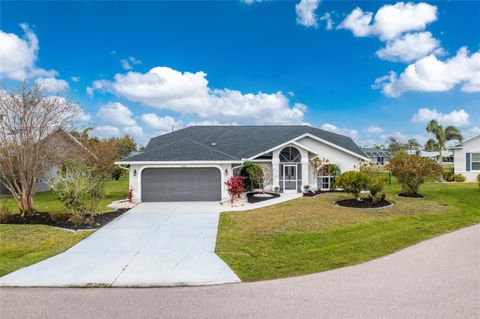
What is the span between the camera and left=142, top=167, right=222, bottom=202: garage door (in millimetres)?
17562

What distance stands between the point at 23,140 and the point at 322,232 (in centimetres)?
1268

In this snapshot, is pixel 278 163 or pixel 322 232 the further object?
pixel 278 163

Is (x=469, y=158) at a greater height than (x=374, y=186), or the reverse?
(x=469, y=158)

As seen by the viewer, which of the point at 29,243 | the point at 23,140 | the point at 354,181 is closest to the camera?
the point at 29,243

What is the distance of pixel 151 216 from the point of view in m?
13.3

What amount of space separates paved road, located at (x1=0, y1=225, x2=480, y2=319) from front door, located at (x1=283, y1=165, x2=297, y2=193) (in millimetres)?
14278

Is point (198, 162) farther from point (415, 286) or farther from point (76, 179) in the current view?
point (415, 286)

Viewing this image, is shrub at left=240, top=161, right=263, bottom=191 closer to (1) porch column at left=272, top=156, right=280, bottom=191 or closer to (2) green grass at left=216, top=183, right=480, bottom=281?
(1) porch column at left=272, top=156, right=280, bottom=191

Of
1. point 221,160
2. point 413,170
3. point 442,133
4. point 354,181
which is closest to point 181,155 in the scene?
point 221,160

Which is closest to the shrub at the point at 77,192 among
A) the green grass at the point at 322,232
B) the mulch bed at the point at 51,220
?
the mulch bed at the point at 51,220

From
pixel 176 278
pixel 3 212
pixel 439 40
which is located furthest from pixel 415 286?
pixel 439 40

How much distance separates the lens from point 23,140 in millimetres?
13188

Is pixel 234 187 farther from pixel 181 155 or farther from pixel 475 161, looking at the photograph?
pixel 475 161

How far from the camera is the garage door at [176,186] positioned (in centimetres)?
1756
